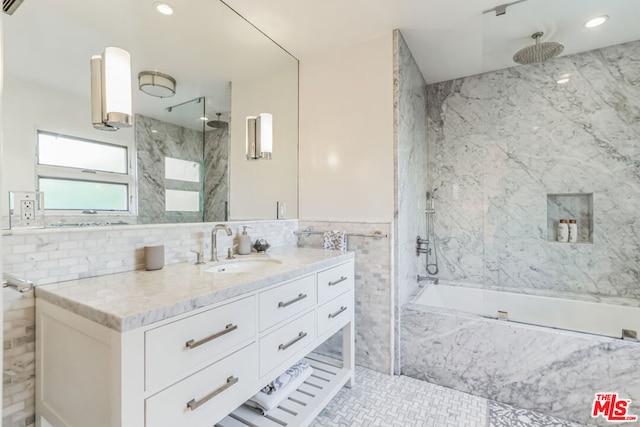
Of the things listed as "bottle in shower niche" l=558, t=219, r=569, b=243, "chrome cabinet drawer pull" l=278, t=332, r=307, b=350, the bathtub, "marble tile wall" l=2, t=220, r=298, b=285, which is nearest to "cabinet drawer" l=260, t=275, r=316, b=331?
"chrome cabinet drawer pull" l=278, t=332, r=307, b=350

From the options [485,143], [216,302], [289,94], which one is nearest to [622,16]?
[485,143]

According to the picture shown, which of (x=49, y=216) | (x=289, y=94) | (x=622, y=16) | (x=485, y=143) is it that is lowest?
(x=49, y=216)

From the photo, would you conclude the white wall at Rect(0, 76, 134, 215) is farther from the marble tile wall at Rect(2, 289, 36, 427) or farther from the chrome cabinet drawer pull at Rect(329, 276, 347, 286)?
the chrome cabinet drawer pull at Rect(329, 276, 347, 286)

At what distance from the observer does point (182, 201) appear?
1.70 meters

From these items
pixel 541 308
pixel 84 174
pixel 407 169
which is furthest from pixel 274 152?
pixel 541 308

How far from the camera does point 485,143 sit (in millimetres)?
2963

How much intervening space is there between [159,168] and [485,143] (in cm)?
288

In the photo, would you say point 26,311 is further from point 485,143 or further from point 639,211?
point 639,211

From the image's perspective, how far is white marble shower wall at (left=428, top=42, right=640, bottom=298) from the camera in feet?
7.97

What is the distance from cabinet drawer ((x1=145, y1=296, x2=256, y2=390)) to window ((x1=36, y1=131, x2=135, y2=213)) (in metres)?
0.75

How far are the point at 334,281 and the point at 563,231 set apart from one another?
7.37 ft

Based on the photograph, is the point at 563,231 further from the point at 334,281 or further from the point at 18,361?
the point at 18,361

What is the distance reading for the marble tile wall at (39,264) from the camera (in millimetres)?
1073

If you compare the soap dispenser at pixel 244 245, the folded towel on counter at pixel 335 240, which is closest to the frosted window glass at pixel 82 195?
the soap dispenser at pixel 244 245
